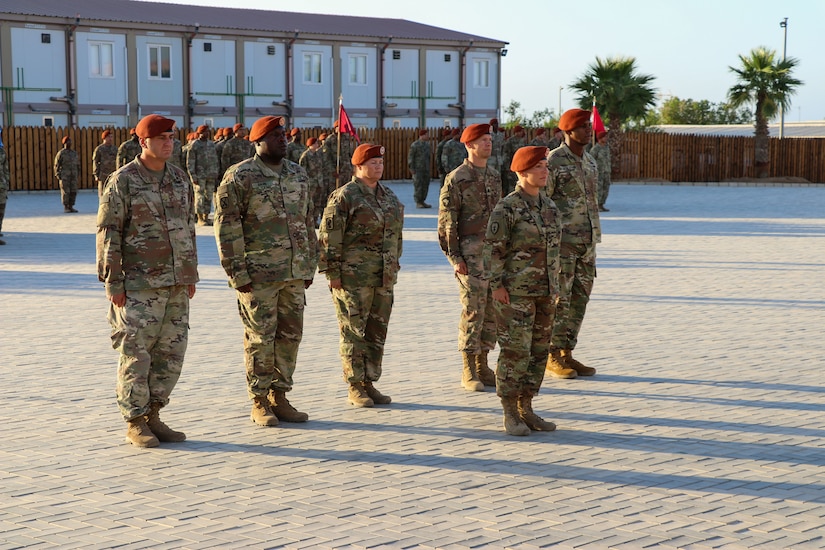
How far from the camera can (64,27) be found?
40.9m

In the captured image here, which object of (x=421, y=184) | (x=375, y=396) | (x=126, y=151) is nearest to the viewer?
(x=375, y=396)

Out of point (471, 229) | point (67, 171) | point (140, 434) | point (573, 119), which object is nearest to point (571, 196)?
point (573, 119)

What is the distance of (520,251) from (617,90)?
3468cm

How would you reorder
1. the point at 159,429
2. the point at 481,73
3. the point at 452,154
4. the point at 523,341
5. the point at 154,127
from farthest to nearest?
1. the point at 481,73
2. the point at 452,154
3. the point at 523,341
4. the point at 159,429
5. the point at 154,127

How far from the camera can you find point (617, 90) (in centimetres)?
4097

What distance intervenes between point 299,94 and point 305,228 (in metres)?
39.3

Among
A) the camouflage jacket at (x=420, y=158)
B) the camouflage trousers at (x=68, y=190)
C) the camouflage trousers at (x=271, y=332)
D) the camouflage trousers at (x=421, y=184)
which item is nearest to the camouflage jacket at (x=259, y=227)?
the camouflage trousers at (x=271, y=332)

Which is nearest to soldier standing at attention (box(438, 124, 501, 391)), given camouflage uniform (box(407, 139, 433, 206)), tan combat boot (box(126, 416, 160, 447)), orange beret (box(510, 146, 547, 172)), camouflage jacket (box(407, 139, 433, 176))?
orange beret (box(510, 146, 547, 172))

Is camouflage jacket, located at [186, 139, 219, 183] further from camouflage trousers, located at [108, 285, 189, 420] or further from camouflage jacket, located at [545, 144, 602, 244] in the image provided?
camouflage trousers, located at [108, 285, 189, 420]

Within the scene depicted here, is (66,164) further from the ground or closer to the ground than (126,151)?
closer to the ground

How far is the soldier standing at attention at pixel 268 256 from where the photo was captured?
298 inches

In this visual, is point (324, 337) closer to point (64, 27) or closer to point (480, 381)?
point (480, 381)

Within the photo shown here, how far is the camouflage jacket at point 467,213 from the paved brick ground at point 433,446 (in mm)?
998

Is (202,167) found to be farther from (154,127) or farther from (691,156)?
(691,156)
